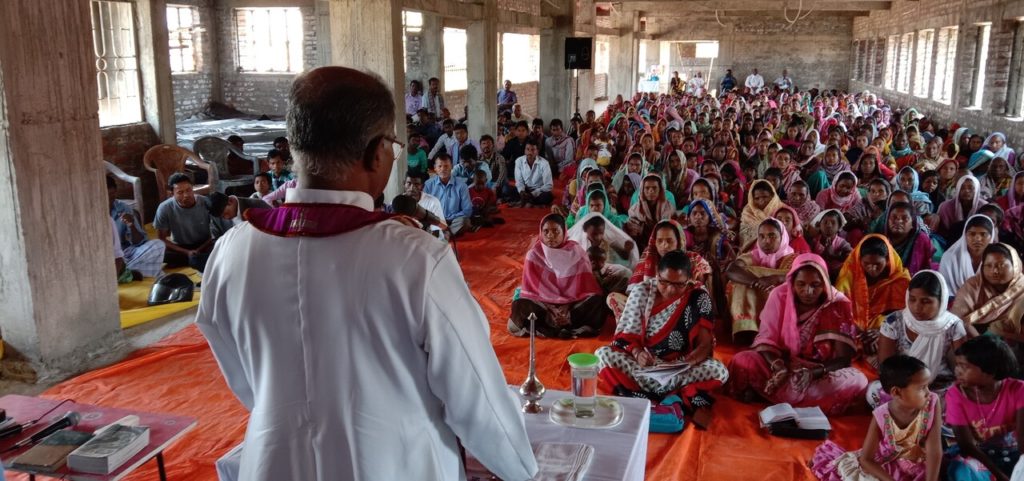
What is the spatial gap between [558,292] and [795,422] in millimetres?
1997

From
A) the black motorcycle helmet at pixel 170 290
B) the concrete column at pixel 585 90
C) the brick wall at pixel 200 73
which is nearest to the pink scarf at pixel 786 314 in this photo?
the black motorcycle helmet at pixel 170 290

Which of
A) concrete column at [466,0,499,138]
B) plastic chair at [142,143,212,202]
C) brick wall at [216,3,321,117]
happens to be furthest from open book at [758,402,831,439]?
brick wall at [216,3,321,117]

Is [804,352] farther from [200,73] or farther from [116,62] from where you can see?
[200,73]

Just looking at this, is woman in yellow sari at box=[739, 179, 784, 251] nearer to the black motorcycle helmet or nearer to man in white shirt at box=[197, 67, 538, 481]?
the black motorcycle helmet

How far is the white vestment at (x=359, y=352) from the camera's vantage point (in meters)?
1.45

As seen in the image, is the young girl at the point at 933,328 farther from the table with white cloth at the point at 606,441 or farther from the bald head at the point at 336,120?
the bald head at the point at 336,120

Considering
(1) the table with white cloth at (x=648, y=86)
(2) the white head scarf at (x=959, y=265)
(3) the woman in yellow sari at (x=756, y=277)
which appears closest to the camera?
(2) the white head scarf at (x=959, y=265)

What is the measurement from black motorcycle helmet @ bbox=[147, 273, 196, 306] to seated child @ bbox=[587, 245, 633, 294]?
9.93ft

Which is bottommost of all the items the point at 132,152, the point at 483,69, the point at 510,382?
the point at 510,382

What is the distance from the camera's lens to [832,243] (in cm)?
588

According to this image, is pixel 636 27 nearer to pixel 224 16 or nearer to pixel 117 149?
pixel 224 16

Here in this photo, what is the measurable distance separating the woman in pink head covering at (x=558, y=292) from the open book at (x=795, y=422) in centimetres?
169

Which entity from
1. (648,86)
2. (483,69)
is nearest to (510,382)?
(483,69)

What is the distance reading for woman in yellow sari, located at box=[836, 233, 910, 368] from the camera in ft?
16.0
